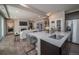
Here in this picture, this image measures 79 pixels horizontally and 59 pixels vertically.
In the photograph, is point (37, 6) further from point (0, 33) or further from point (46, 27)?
point (0, 33)

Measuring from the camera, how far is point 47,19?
5.15 feet

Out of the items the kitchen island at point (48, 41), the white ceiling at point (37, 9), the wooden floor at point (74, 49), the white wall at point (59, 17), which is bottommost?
the wooden floor at point (74, 49)

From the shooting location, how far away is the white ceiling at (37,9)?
1.46 metres

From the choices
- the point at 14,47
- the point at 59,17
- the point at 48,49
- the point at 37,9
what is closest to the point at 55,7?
the point at 59,17

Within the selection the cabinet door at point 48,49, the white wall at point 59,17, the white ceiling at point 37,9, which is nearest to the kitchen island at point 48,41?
the cabinet door at point 48,49

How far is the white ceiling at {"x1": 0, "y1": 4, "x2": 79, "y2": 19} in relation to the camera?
1.46 metres

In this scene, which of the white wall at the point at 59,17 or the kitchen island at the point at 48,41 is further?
the white wall at the point at 59,17

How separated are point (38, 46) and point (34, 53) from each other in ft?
0.57

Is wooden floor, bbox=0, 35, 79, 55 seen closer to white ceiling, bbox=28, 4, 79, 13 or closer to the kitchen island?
the kitchen island

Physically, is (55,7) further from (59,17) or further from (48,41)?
(48,41)

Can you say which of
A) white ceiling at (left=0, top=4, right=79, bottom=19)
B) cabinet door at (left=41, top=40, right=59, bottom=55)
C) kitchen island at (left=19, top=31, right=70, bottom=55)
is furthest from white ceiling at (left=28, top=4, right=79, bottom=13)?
cabinet door at (left=41, top=40, right=59, bottom=55)

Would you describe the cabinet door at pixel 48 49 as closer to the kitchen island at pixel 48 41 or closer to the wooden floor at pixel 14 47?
the kitchen island at pixel 48 41

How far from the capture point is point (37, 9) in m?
1.50
